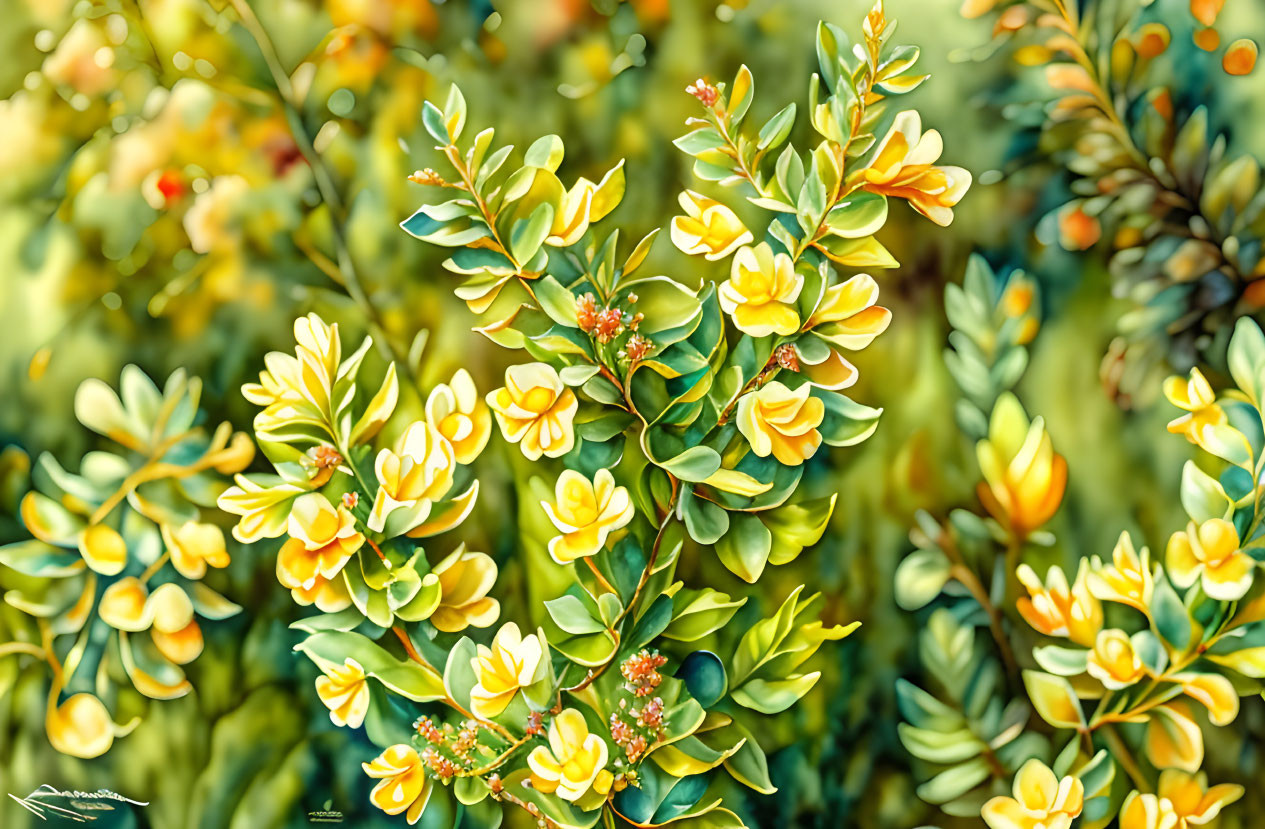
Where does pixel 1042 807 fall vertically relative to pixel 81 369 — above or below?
below

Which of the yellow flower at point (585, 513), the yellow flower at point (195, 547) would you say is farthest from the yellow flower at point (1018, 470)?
the yellow flower at point (195, 547)

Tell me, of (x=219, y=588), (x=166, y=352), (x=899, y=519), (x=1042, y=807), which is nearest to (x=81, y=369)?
(x=166, y=352)

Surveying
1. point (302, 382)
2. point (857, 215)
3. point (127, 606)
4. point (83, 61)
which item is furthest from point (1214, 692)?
point (83, 61)

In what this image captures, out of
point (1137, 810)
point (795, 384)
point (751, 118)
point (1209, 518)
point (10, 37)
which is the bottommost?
point (1137, 810)

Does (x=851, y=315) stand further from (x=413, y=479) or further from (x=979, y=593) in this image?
(x=413, y=479)

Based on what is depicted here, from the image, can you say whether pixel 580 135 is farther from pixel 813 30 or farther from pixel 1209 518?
pixel 1209 518

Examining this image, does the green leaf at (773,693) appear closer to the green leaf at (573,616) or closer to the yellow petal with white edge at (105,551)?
the green leaf at (573,616)
